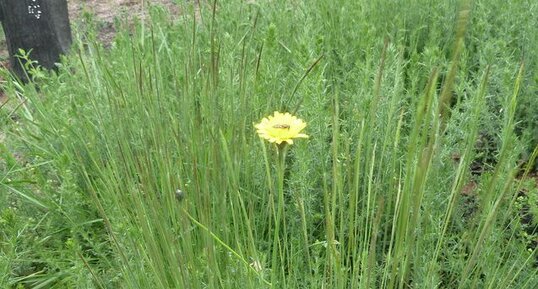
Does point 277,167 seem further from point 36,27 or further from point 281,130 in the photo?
point 36,27

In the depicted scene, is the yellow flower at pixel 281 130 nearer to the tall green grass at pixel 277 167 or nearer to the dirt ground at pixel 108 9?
the tall green grass at pixel 277 167

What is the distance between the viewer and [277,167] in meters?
1.26

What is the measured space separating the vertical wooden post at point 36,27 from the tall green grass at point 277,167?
1.16 metres

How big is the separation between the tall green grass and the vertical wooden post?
3.80 feet

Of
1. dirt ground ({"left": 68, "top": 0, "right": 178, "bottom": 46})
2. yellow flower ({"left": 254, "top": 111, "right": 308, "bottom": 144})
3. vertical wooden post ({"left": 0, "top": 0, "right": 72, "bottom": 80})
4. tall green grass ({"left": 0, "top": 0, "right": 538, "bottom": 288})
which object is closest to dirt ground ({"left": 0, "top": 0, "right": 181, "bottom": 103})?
dirt ground ({"left": 68, "top": 0, "right": 178, "bottom": 46})

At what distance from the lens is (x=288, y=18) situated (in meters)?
3.32

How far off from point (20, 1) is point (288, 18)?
1828mm

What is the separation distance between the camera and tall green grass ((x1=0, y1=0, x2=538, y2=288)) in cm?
145

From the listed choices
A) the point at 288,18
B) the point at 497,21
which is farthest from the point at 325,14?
the point at 497,21

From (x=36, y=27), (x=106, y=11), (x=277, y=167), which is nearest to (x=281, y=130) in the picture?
(x=277, y=167)

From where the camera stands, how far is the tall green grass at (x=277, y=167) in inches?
57.2

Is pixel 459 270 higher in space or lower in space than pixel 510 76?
lower

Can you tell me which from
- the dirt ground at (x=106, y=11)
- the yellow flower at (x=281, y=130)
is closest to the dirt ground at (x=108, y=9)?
the dirt ground at (x=106, y=11)

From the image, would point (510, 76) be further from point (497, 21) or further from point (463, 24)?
point (463, 24)
